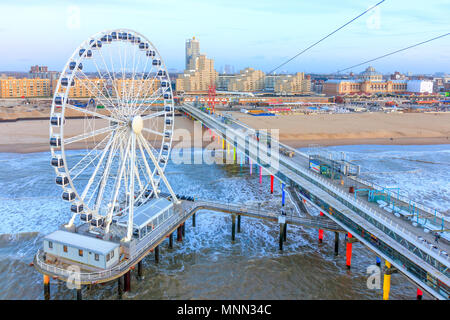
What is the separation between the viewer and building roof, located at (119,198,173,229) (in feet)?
72.7

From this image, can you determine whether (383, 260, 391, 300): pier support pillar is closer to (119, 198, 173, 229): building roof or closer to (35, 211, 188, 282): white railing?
(35, 211, 188, 282): white railing

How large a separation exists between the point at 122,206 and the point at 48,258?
239 inches

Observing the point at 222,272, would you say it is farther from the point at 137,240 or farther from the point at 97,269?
the point at 97,269

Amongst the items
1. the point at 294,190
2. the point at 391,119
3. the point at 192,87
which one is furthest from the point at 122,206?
the point at 192,87

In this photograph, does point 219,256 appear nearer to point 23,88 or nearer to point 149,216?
point 149,216

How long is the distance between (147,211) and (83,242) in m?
4.69

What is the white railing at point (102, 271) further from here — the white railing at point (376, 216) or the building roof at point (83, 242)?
the white railing at point (376, 216)

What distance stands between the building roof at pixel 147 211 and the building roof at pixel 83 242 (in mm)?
2226

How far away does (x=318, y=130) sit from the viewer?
74.1 m

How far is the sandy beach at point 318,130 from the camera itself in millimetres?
63094

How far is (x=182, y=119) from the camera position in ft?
307

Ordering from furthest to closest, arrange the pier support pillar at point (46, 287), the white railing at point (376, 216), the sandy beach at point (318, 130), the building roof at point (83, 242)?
the sandy beach at point (318, 130) < the pier support pillar at point (46, 287) < the building roof at point (83, 242) < the white railing at point (376, 216)

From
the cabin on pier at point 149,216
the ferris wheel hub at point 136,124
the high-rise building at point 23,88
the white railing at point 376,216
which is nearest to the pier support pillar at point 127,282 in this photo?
the cabin on pier at point 149,216

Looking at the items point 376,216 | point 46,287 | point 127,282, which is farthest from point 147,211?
point 376,216
